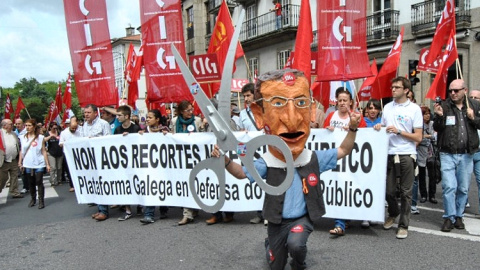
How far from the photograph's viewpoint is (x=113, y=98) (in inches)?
299

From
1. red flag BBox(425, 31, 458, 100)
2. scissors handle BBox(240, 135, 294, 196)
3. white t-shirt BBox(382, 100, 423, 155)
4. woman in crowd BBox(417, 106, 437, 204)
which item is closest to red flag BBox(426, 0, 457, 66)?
red flag BBox(425, 31, 458, 100)

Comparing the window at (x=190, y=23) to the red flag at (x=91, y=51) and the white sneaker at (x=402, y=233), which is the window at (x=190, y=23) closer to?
the red flag at (x=91, y=51)

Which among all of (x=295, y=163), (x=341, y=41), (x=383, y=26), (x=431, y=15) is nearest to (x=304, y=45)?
(x=341, y=41)

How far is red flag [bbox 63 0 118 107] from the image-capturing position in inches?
295

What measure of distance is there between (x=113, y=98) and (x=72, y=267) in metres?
3.68

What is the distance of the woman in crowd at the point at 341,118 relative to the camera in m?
5.22

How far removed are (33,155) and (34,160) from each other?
0.12m

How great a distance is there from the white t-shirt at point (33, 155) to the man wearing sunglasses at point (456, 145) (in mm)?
6951

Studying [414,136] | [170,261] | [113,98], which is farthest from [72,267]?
[414,136]

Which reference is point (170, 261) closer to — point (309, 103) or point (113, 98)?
point (309, 103)

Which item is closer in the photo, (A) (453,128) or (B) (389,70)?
(A) (453,128)

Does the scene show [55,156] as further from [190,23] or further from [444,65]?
[190,23]

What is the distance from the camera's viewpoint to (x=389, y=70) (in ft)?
31.1

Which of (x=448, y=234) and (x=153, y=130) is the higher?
(x=153, y=130)
